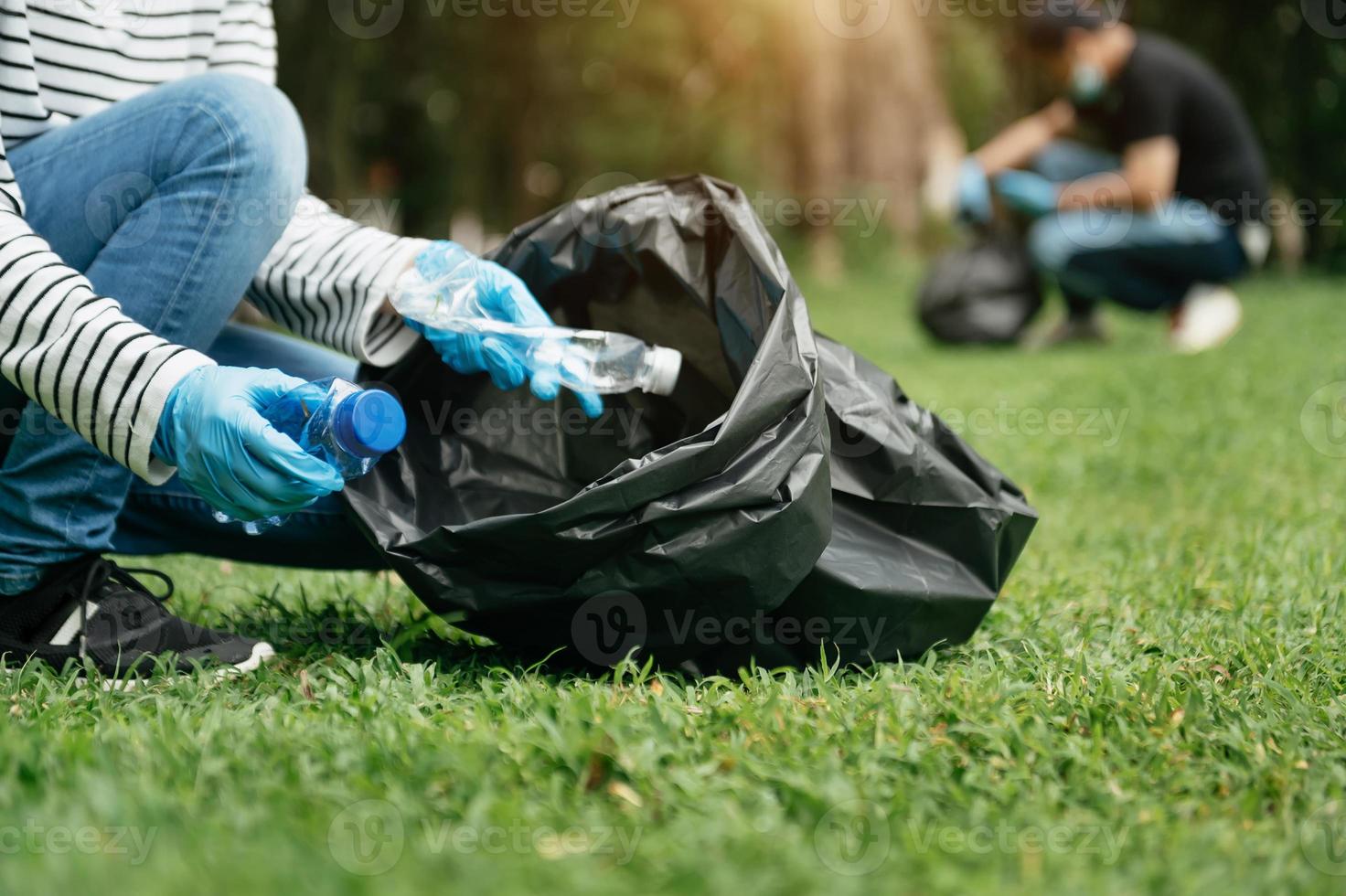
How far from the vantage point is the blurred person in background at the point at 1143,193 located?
5875 mm

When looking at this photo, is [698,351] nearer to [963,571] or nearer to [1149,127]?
[963,571]

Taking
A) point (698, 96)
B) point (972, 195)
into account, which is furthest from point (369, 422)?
point (698, 96)

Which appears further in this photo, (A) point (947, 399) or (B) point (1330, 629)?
(A) point (947, 399)

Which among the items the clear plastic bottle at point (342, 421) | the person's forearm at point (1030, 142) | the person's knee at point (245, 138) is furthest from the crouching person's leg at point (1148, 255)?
the clear plastic bottle at point (342, 421)

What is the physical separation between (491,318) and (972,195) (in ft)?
15.6

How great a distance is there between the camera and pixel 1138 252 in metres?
6.05

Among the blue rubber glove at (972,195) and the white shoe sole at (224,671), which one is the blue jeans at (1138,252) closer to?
the blue rubber glove at (972,195)

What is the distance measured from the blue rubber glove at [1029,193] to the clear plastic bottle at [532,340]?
4737mm

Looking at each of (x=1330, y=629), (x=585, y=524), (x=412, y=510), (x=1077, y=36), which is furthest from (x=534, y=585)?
(x=1077, y=36)

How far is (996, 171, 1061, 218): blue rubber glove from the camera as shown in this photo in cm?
621

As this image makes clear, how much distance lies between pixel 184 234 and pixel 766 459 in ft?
3.03

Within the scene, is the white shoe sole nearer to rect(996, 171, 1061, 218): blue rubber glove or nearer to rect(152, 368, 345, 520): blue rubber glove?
rect(152, 368, 345, 520): blue rubber glove

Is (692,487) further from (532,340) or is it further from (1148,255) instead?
(1148,255)

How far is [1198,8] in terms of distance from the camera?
1068 cm
